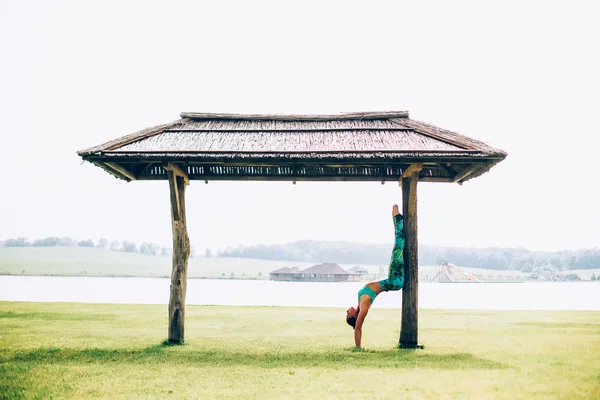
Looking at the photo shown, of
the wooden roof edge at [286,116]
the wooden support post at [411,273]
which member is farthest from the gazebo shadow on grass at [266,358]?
the wooden roof edge at [286,116]

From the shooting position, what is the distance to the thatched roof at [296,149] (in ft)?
31.1

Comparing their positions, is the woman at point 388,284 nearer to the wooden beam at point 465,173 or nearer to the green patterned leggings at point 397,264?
the green patterned leggings at point 397,264

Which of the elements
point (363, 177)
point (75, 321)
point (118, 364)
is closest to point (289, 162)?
point (363, 177)

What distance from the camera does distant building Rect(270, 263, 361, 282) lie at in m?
141

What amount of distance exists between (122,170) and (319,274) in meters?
134

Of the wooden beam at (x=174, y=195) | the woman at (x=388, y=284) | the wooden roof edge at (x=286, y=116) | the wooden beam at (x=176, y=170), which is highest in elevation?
the wooden roof edge at (x=286, y=116)

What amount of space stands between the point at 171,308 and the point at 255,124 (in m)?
4.56

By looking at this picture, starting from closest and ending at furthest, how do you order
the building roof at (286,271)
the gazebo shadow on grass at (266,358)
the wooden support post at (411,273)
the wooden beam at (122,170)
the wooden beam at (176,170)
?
the gazebo shadow on grass at (266,358) → the wooden support post at (411,273) → the wooden beam at (176,170) → the wooden beam at (122,170) → the building roof at (286,271)

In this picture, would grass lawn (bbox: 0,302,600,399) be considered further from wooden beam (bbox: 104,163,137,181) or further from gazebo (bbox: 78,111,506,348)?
wooden beam (bbox: 104,163,137,181)

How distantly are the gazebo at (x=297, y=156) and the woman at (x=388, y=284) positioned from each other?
159 mm

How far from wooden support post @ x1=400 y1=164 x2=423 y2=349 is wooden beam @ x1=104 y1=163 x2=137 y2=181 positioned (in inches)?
232

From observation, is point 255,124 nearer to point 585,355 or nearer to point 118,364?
point 118,364

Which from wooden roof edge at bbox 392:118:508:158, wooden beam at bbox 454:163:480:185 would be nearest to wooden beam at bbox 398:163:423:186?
wooden roof edge at bbox 392:118:508:158

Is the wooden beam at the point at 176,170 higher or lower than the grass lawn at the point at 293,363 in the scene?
higher
